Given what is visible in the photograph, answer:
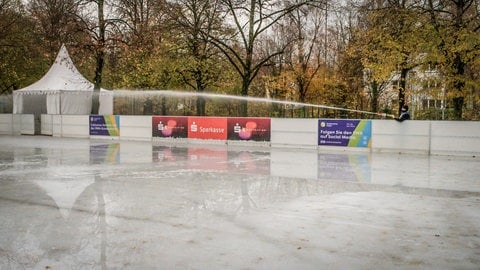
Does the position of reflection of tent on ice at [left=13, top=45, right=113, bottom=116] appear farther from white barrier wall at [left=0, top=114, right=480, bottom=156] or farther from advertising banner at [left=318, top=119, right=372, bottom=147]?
advertising banner at [left=318, top=119, right=372, bottom=147]

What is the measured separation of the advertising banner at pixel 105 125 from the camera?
27562mm

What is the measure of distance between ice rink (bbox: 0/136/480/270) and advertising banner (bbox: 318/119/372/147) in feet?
17.2

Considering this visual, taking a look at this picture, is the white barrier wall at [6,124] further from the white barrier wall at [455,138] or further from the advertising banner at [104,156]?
the white barrier wall at [455,138]

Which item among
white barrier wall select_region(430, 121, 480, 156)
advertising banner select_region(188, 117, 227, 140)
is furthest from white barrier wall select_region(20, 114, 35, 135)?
white barrier wall select_region(430, 121, 480, 156)

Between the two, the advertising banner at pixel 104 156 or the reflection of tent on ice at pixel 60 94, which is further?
the reflection of tent on ice at pixel 60 94

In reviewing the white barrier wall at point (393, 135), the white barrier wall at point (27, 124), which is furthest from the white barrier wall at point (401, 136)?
the white barrier wall at point (27, 124)

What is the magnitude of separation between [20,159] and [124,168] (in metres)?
5.02

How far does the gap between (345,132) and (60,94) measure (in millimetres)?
20083

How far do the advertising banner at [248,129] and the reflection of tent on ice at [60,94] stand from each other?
13864mm

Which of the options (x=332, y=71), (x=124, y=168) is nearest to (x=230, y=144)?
(x=124, y=168)

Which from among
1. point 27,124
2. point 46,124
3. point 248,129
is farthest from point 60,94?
point 248,129

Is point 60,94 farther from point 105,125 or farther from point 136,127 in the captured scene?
point 136,127

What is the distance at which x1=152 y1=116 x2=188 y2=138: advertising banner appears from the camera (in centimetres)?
2509

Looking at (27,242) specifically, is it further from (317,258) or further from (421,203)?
(421,203)
